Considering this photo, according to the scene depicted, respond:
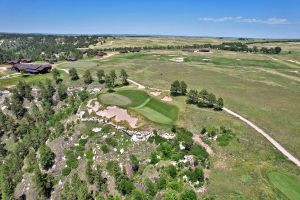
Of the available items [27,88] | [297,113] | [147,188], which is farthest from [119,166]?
[27,88]

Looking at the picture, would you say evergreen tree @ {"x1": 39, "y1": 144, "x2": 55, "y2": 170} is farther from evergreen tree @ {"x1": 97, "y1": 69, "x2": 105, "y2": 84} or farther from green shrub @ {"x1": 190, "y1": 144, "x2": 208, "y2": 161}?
evergreen tree @ {"x1": 97, "y1": 69, "x2": 105, "y2": 84}

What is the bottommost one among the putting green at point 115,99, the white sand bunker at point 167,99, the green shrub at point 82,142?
the green shrub at point 82,142

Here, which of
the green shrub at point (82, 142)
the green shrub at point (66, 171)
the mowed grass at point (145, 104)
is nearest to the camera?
the green shrub at point (66, 171)

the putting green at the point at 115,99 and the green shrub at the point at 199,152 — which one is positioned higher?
the putting green at the point at 115,99

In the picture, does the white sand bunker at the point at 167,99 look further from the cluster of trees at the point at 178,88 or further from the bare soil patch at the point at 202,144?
the bare soil patch at the point at 202,144

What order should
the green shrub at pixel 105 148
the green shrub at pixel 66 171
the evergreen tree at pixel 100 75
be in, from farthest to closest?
the evergreen tree at pixel 100 75 → the green shrub at pixel 105 148 → the green shrub at pixel 66 171

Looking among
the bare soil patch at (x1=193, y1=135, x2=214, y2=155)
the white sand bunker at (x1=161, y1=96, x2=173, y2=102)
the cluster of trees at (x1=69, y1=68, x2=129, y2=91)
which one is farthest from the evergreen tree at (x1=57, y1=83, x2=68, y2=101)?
the bare soil patch at (x1=193, y1=135, x2=214, y2=155)

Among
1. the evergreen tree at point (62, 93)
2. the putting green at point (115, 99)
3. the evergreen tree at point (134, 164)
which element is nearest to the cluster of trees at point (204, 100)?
the putting green at point (115, 99)
